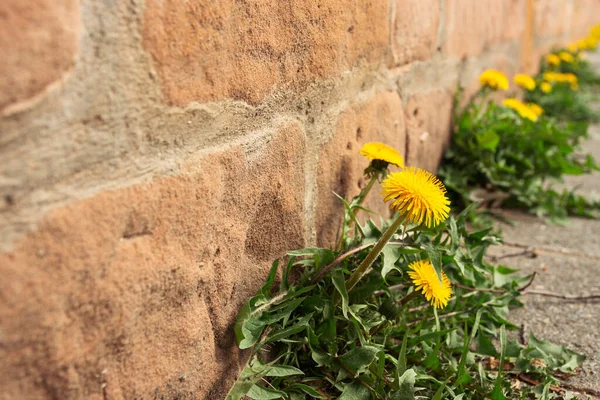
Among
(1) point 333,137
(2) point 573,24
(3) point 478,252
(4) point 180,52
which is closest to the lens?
(4) point 180,52

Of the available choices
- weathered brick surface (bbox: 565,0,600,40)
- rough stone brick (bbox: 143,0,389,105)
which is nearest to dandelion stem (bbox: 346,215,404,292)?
rough stone brick (bbox: 143,0,389,105)

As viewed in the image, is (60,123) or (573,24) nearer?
(60,123)

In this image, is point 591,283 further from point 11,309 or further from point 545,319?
point 11,309

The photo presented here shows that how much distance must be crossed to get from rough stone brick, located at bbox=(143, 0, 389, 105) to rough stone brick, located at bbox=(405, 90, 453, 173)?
0.59 metres

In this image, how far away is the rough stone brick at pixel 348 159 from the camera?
149 cm

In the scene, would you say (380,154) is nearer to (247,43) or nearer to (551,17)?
(247,43)

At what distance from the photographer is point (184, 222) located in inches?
39.3

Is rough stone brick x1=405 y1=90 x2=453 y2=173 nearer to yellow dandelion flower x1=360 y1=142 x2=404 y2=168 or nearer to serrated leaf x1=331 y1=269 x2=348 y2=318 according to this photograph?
yellow dandelion flower x1=360 y1=142 x2=404 y2=168

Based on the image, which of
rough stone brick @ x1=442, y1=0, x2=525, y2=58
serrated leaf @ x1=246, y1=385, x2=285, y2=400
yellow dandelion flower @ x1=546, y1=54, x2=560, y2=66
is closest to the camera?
serrated leaf @ x1=246, y1=385, x2=285, y2=400

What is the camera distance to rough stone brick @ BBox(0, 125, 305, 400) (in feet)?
2.48

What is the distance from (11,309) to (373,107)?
124cm

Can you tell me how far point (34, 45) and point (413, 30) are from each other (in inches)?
60.0

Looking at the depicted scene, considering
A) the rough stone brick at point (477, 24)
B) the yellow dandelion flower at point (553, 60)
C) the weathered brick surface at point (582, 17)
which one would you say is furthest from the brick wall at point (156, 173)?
the weathered brick surface at point (582, 17)

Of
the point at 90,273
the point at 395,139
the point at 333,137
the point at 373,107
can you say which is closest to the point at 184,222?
the point at 90,273
